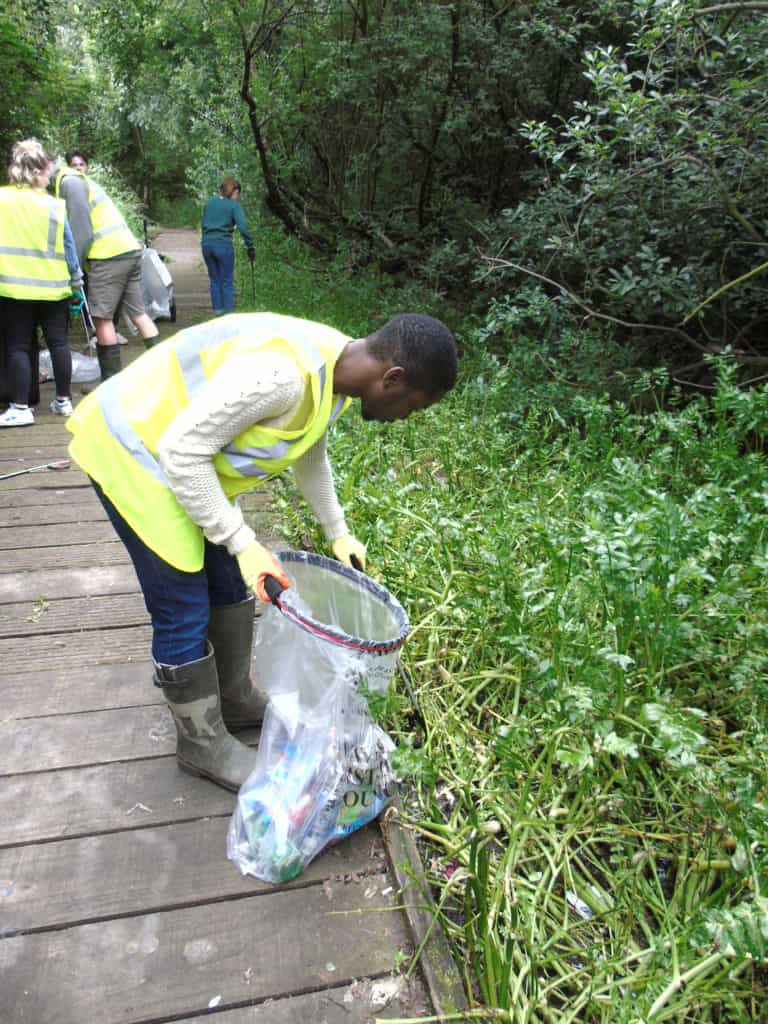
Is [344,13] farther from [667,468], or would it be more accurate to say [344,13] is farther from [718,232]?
[667,468]

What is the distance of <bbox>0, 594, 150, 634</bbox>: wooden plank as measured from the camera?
280cm

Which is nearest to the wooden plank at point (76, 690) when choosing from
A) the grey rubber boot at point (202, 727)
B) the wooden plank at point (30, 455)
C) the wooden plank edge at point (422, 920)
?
the grey rubber boot at point (202, 727)

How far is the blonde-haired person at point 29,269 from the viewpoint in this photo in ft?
14.6

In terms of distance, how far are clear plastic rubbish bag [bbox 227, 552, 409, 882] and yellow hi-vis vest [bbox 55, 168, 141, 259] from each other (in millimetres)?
4013

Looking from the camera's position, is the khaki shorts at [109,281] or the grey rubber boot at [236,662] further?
the khaki shorts at [109,281]

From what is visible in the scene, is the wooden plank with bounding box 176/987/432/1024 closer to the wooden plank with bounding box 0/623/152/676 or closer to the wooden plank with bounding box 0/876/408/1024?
the wooden plank with bounding box 0/876/408/1024

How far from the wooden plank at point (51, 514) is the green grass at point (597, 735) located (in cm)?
126

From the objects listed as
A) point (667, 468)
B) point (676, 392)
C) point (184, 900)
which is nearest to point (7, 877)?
point (184, 900)

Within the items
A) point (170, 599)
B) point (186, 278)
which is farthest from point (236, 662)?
point (186, 278)

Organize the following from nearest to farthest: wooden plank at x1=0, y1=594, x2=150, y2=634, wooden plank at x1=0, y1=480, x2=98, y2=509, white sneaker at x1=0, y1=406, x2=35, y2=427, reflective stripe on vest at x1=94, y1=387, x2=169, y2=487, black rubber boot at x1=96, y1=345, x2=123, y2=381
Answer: reflective stripe on vest at x1=94, y1=387, x2=169, y2=487, wooden plank at x1=0, y1=594, x2=150, y2=634, wooden plank at x1=0, y1=480, x2=98, y2=509, white sneaker at x1=0, y1=406, x2=35, y2=427, black rubber boot at x1=96, y1=345, x2=123, y2=381

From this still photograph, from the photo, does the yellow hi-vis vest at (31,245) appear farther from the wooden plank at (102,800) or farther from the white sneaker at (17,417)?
the wooden plank at (102,800)

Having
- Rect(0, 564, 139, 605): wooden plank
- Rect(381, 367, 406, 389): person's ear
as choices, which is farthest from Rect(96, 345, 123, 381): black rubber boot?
Rect(381, 367, 406, 389): person's ear

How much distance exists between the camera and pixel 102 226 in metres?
5.00

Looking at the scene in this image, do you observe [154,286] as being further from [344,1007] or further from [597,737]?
[344,1007]
